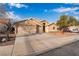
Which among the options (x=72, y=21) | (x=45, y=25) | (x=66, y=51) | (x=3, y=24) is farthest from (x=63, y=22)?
(x=3, y=24)

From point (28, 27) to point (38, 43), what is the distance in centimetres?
20

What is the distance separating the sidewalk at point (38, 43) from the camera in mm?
1947

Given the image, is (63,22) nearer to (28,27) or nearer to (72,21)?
(72,21)

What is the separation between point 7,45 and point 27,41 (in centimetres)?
Answer: 22

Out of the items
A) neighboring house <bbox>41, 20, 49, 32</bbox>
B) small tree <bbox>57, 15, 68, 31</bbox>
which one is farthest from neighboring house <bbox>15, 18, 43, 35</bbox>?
small tree <bbox>57, 15, 68, 31</bbox>

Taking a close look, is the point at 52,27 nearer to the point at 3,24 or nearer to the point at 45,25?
the point at 45,25

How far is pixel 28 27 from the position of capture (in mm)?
2002

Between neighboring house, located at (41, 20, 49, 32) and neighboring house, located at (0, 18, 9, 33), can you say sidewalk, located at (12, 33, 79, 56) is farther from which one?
neighboring house, located at (0, 18, 9, 33)

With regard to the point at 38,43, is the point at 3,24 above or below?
above

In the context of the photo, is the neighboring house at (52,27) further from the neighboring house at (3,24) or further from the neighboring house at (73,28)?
the neighboring house at (3,24)

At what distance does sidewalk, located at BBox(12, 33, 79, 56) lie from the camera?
6.39ft

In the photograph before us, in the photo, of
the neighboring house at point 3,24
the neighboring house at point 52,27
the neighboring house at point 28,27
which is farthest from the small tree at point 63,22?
the neighboring house at point 3,24

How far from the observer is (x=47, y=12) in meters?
1.96

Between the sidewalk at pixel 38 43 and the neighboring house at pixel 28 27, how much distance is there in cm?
6
